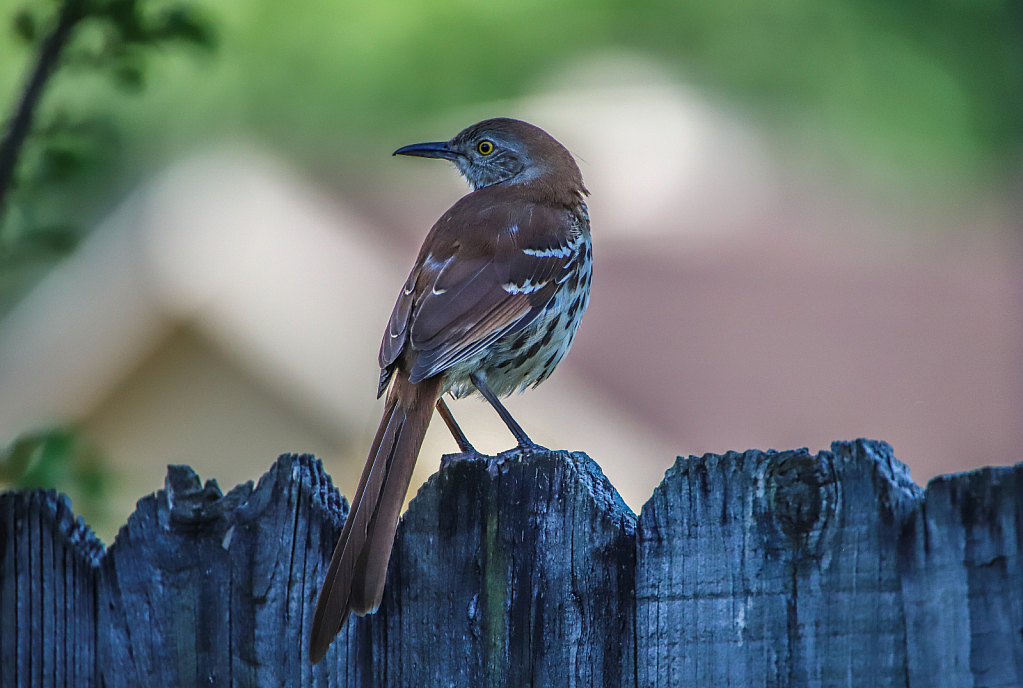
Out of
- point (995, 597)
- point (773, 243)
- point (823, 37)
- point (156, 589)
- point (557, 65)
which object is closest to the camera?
point (995, 597)

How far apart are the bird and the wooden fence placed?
0.25 metres

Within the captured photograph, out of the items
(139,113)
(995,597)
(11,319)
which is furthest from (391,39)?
(995,597)

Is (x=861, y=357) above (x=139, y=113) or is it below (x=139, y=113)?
below

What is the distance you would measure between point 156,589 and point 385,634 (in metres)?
0.55

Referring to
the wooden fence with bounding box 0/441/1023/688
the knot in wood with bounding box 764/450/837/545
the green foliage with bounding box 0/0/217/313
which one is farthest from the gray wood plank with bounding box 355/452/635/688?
the green foliage with bounding box 0/0/217/313

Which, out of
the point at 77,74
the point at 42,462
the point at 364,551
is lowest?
the point at 364,551

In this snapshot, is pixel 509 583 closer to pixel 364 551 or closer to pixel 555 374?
pixel 364 551

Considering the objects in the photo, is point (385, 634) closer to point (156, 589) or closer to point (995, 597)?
point (156, 589)

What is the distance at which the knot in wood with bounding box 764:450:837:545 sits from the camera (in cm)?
197

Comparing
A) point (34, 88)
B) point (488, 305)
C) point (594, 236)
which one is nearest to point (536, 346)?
point (488, 305)

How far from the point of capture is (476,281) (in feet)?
11.8

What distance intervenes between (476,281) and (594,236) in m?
3.82

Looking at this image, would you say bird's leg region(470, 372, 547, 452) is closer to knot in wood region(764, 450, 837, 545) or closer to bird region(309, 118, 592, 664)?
bird region(309, 118, 592, 664)

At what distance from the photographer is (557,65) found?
11289 millimetres
